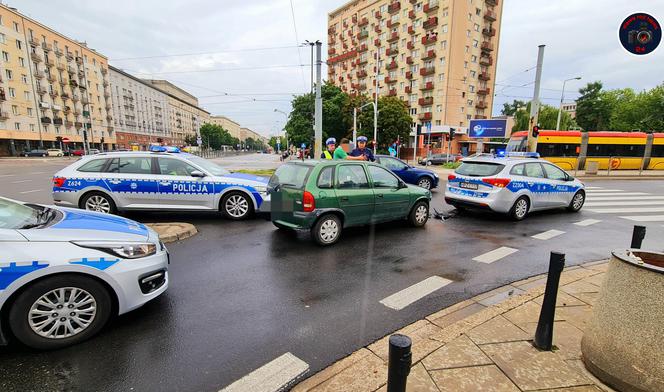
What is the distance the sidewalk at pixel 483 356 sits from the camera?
7.70ft

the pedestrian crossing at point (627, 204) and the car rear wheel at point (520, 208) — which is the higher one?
the car rear wheel at point (520, 208)

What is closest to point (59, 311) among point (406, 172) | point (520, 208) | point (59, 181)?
point (59, 181)

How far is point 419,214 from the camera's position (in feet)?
23.7

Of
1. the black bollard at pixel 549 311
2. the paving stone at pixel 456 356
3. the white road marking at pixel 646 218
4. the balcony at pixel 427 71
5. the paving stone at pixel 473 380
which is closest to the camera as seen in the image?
the paving stone at pixel 473 380

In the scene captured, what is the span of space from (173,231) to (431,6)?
2199 inches

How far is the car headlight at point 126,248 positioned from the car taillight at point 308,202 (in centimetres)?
255

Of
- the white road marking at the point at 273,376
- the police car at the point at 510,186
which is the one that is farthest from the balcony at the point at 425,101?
the white road marking at the point at 273,376

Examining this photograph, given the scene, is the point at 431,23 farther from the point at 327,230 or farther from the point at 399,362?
the point at 399,362

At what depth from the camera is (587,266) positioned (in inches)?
196

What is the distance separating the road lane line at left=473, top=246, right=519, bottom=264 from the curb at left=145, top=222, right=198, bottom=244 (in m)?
5.23

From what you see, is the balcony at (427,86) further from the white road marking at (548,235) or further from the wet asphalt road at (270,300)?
the white road marking at (548,235)

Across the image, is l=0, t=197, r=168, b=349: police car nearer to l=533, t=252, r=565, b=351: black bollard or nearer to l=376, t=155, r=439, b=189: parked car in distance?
l=533, t=252, r=565, b=351: black bollard

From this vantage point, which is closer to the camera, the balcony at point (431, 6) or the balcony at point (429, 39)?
the balcony at point (431, 6)

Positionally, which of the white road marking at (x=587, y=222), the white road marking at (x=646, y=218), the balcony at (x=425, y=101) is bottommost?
the white road marking at (x=646, y=218)
